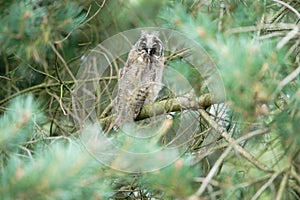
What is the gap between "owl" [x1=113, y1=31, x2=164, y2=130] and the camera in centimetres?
249

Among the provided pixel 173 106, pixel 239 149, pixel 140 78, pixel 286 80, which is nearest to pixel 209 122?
pixel 173 106

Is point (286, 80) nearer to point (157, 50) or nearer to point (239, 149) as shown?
point (239, 149)

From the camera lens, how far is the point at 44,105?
279 cm

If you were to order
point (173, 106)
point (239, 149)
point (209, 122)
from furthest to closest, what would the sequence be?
1. point (173, 106)
2. point (209, 122)
3. point (239, 149)

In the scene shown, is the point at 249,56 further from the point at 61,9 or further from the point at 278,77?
the point at 61,9

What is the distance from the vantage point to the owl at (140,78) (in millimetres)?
2494

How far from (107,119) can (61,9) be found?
0.54 meters

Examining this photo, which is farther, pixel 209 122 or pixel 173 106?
pixel 173 106

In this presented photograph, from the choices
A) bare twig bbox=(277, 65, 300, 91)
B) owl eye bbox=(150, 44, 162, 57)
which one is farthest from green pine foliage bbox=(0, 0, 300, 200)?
owl eye bbox=(150, 44, 162, 57)

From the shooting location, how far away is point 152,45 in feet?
8.91

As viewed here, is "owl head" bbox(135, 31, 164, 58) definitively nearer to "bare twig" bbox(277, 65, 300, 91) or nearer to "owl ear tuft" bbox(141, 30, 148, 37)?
"owl ear tuft" bbox(141, 30, 148, 37)

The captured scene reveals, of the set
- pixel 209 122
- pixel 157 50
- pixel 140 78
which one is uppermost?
pixel 157 50

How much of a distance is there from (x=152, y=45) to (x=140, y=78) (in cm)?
14

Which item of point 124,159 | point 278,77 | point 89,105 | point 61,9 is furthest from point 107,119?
point 278,77
